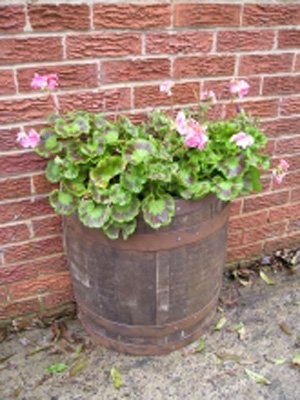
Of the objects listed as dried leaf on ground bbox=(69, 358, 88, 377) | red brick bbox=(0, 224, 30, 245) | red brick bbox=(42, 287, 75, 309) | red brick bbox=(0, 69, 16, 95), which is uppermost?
red brick bbox=(0, 69, 16, 95)

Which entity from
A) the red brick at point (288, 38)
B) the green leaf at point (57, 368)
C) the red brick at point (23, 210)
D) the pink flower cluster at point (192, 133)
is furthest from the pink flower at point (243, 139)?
the green leaf at point (57, 368)

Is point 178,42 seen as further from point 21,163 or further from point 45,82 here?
point 21,163

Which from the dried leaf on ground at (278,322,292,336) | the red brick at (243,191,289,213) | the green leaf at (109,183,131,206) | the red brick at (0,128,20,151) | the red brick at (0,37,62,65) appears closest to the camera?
the green leaf at (109,183,131,206)

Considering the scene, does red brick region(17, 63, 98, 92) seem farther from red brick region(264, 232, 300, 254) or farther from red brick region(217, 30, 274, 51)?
red brick region(264, 232, 300, 254)

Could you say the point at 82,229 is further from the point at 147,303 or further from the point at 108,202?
the point at 147,303

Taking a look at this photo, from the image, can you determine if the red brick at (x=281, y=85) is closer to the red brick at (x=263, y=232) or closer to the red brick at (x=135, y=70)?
the red brick at (x=135, y=70)

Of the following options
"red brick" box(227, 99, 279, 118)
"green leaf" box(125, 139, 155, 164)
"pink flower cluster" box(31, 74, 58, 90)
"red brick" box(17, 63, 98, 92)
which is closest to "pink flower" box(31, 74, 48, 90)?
"pink flower cluster" box(31, 74, 58, 90)

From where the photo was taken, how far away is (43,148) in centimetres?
164

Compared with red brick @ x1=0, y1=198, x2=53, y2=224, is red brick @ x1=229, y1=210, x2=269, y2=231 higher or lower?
lower

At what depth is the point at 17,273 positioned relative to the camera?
6.44 ft

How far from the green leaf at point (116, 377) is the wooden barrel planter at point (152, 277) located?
0.10 metres

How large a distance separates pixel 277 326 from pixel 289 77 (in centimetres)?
121

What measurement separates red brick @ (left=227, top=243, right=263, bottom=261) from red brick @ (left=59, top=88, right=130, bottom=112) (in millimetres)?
1057

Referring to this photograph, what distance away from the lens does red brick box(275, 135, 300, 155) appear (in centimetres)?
226
